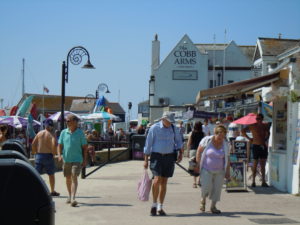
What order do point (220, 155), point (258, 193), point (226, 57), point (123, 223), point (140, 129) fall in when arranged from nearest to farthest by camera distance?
point (123, 223)
point (220, 155)
point (258, 193)
point (140, 129)
point (226, 57)

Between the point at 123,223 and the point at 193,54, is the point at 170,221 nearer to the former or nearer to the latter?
the point at 123,223

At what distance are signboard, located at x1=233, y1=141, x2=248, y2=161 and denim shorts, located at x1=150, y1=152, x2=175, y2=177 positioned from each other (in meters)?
4.13

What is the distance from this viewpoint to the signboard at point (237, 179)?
485 inches

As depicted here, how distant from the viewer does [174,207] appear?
33.5ft

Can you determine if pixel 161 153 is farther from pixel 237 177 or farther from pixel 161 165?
pixel 237 177

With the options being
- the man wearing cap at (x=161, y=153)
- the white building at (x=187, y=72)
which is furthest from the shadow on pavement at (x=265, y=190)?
the white building at (x=187, y=72)

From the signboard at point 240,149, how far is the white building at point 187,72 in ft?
161

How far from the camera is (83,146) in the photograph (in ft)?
35.0

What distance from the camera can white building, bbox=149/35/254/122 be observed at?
206 feet

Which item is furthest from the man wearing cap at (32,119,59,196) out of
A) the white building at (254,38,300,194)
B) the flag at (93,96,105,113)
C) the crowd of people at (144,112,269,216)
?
the flag at (93,96,105,113)

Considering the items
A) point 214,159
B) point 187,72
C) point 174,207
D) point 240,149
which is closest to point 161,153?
point 214,159

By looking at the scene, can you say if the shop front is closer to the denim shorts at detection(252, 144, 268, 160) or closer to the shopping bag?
the denim shorts at detection(252, 144, 268, 160)

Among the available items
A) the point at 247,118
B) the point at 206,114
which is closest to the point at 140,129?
the point at 206,114

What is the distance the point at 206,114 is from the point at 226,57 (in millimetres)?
40332
